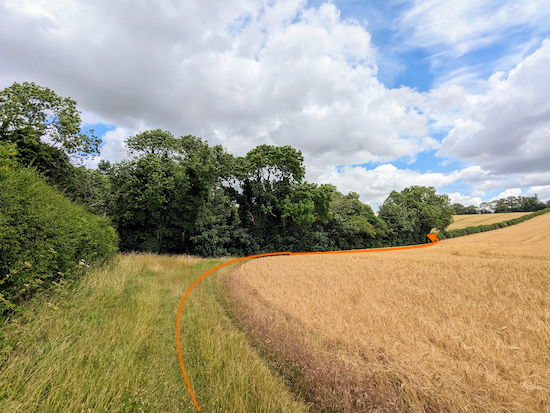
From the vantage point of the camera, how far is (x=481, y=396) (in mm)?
3273

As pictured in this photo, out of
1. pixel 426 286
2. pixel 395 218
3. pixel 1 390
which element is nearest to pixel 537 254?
pixel 426 286

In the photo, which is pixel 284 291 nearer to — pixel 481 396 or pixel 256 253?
pixel 481 396

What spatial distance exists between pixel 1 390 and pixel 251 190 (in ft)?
87.9

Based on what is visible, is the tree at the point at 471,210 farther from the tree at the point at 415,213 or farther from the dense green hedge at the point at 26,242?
the dense green hedge at the point at 26,242

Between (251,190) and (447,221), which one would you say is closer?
(251,190)

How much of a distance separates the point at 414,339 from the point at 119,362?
5.43m

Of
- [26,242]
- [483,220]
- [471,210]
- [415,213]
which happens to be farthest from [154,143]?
[471,210]

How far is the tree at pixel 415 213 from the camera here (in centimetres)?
4469

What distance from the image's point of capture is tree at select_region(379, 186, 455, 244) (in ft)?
147

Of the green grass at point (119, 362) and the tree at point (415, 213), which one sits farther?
the tree at point (415, 213)

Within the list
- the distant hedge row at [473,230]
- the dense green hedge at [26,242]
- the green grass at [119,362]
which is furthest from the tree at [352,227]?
the dense green hedge at [26,242]

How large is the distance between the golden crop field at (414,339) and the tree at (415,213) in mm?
37099

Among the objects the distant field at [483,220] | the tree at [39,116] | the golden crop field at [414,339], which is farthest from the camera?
the distant field at [483,220]

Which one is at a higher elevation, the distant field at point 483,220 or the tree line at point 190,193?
the tree line at point 190,193
